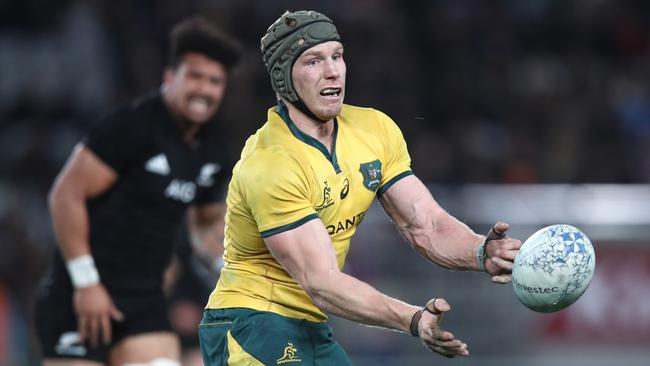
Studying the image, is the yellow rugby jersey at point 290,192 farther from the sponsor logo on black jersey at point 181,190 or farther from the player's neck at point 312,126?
the sponsor logo on black jersey at point 181,190

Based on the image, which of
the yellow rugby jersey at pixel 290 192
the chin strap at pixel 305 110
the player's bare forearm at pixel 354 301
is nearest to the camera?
the player's bare forearm at pixel 354 301

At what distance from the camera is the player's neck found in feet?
17.9

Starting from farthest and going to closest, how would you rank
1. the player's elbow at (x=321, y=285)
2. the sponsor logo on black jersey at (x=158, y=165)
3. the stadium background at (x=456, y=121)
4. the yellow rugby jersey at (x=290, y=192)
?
the stadium background at (x=456, y=121)
the sponsor logo on black jersey at (x=158, y=165)
the yellow rugby jersey at (x=290, y=192)
the player's elbow at (x=321, y=285)

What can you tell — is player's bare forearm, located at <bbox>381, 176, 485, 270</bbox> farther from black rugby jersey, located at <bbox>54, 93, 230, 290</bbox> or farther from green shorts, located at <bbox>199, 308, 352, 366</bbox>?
black rugby jersey, located at <bbox>54, 93, 230, 290</bbox>

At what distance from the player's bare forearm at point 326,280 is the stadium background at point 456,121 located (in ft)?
21.8

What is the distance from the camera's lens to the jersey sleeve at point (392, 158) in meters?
5.66

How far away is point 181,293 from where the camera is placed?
33.9 feet

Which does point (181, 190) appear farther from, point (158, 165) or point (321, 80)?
point (321, 80)

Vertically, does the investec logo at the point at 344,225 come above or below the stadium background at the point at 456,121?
below

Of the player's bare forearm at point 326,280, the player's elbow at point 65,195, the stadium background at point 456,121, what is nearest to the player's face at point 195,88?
the player's elbow at point 65,195

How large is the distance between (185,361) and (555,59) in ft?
27.3

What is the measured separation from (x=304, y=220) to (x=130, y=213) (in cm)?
235

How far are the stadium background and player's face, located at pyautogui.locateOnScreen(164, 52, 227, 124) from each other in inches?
183

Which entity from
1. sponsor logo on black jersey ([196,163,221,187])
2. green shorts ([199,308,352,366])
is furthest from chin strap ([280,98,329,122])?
sponsor logo on black jersey ([196,163,221,187])
